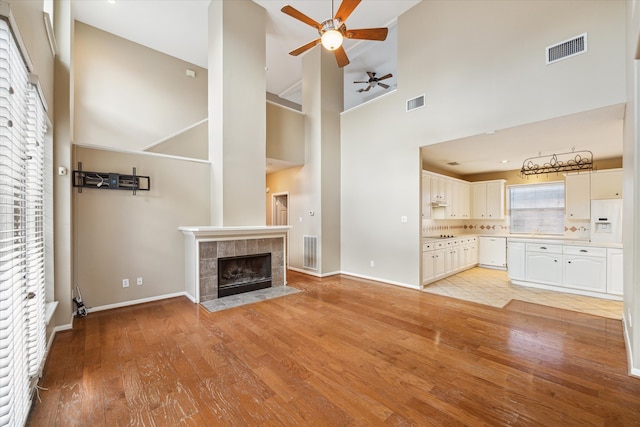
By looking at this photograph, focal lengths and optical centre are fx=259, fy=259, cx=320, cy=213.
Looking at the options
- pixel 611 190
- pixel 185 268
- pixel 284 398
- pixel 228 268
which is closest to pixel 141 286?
pixel 185 268

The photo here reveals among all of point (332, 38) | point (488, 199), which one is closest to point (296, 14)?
point (332, 38)

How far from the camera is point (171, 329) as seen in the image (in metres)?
→ 3.11

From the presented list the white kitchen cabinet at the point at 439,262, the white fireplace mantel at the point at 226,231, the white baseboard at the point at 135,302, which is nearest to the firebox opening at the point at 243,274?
the white fireplace mantel at the point at 226,231

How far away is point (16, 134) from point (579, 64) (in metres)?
5.43

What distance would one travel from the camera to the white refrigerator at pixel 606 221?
4.58 meters

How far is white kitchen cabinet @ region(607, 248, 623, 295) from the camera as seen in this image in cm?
408

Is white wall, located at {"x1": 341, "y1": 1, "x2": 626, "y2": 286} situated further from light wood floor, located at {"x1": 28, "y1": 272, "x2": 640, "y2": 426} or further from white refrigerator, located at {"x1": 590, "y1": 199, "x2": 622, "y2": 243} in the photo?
white refrigerator, located at {"x1": 590, "y1": 199, "x2": 622, "y2": 243}

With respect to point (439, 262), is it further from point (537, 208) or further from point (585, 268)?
point (537, 208)

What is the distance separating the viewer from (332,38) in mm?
3119

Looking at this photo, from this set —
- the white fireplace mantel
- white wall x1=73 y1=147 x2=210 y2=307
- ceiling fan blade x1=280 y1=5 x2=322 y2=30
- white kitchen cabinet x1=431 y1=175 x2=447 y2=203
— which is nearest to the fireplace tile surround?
the white fireplace mantel

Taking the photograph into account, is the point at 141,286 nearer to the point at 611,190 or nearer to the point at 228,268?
the point at 228,268

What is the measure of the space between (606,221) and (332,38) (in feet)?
18.8

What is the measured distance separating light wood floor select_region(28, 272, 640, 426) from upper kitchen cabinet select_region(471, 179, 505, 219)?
3.84 metres

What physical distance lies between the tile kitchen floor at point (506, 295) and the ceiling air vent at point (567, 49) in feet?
11.2
